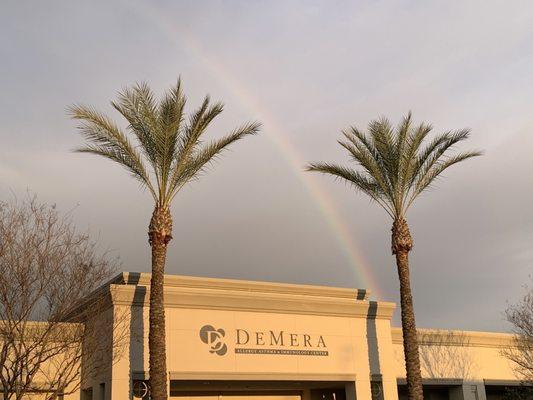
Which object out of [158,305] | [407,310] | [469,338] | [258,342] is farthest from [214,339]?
[469,338]

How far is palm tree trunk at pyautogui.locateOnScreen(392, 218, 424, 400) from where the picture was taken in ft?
88.2

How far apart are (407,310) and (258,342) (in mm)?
6401

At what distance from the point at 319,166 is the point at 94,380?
1305cm

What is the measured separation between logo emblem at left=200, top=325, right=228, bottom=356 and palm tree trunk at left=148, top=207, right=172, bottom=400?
3826mm

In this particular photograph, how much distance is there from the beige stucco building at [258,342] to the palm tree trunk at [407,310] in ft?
12.5

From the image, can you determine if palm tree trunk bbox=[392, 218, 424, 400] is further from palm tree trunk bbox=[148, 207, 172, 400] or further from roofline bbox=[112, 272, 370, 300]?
palm tree trunk bbox=[148, 207, 172, 400]

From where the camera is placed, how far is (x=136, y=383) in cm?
2558

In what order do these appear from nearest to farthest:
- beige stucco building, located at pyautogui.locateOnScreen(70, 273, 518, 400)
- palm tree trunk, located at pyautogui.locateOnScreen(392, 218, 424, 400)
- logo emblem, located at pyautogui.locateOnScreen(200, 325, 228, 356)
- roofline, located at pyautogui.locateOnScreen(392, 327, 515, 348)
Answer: beige stucco building, located at pyautogui.locateOnScreen(70, 273, 518, 400), palm tree trunk, located at pyautogui.locateOnScreen(392, 218, 424, 400), logo emblem, located at pyautogui.locateOnScreen(200, 325, 228, 356), roofline, located at pyautogui.locateOnScreen(392, 327, 515, 348)

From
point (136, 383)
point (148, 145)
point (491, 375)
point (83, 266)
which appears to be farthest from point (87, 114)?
point (491, 375)

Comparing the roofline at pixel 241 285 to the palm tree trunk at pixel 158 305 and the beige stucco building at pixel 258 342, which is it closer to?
the beige stucco building at pixel 258 342

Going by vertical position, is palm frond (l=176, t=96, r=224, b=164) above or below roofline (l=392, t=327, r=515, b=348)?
above

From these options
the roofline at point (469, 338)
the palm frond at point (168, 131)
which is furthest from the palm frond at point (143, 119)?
the roofline at point (469, 338)

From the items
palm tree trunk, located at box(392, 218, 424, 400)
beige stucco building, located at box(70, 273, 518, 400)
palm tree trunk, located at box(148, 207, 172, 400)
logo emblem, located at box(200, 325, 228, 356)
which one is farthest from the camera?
logo emblem, located at box(200, 325, 228, 356)

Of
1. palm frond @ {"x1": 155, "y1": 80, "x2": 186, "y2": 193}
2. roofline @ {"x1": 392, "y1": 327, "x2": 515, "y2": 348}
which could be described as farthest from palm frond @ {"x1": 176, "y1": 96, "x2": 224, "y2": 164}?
roofline @ {"x1": 392, "y1": 327, "x2": 515, "y2": 348}
